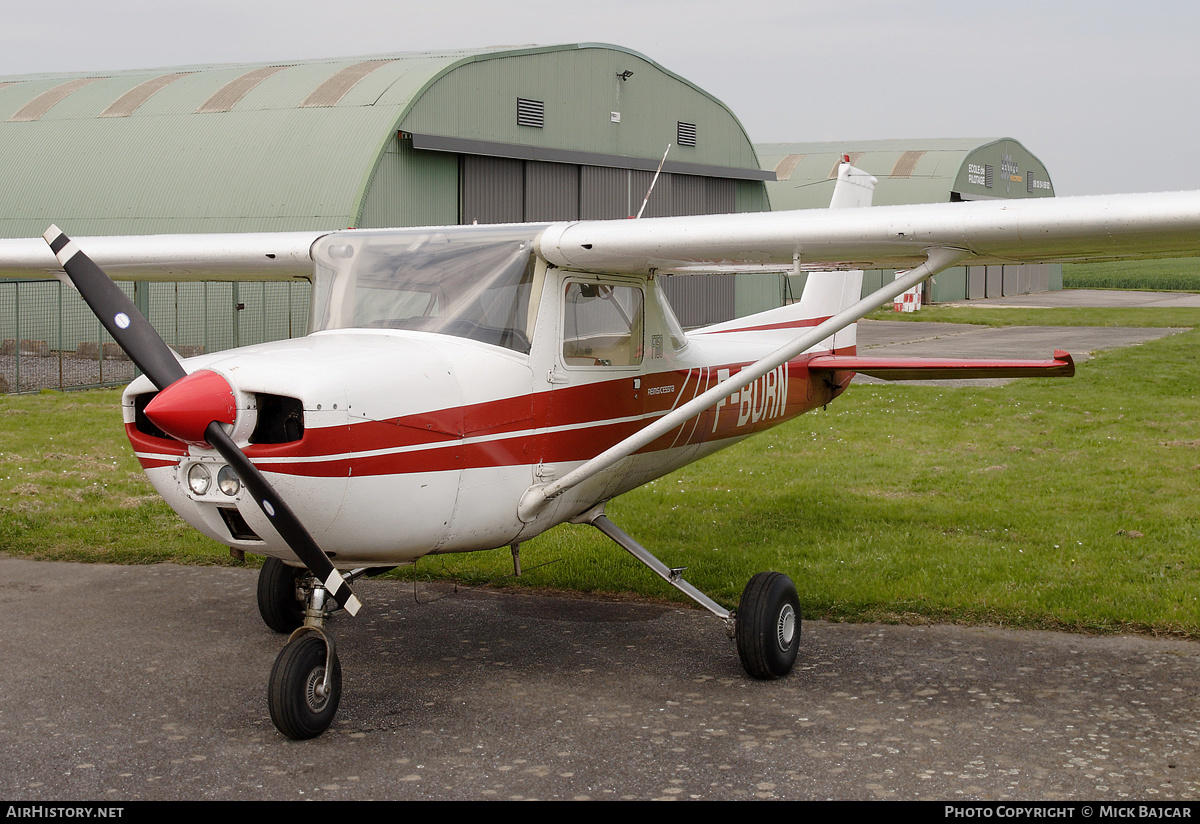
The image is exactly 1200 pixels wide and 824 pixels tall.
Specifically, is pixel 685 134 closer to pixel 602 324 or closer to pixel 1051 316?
pixel 1051 316

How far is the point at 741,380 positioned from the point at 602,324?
926mm

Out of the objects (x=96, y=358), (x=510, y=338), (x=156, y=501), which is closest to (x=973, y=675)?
(x=510, y=338)

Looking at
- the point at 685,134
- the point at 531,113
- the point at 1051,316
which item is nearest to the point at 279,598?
the point at 531,113

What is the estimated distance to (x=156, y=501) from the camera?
977cm

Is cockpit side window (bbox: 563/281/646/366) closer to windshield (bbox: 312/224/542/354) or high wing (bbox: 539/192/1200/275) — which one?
high wing (bbox: 539/192/1200/275)

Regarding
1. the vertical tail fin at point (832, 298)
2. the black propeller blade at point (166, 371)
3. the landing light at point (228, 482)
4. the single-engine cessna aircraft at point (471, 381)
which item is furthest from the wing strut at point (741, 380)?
the vertical tail fin at point (832, 298)

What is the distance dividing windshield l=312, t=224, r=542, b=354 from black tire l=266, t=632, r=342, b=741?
1570mm

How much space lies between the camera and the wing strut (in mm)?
5441

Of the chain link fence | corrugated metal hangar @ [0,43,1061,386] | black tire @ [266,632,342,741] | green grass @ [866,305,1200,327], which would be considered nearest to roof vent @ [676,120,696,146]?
corrugated metal hangar @ [0,43,1061,386]

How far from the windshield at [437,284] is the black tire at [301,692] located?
5.15 ft

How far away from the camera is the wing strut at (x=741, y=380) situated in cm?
544

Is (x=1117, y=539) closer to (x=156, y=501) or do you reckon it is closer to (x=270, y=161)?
(x=156, y=501)

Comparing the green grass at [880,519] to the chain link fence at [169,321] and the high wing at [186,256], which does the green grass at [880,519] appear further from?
the chain link fence at [169,321]

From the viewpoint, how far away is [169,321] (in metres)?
20.1
